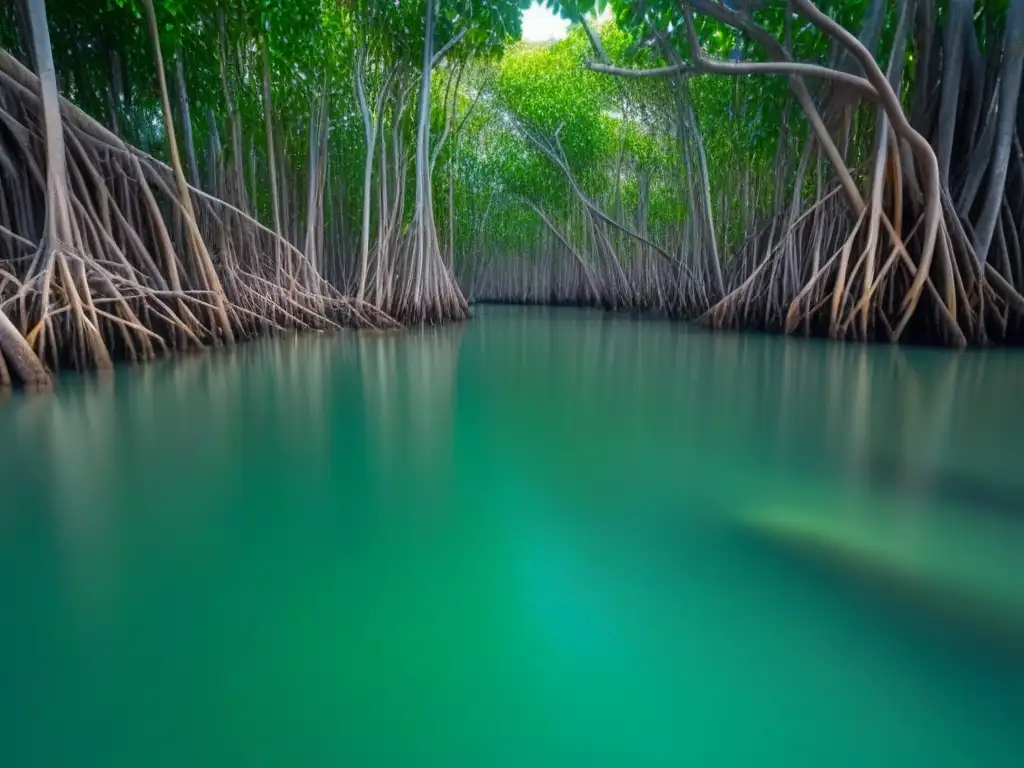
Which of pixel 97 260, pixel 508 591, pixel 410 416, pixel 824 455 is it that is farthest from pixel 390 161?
pixel 508 591

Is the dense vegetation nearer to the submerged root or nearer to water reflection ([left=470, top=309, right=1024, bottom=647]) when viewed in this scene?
the submerged root

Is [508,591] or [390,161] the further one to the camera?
[390,161]

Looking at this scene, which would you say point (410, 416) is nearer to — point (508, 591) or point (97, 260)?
point (508, 591)

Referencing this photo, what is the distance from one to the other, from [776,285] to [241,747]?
21.8 ft

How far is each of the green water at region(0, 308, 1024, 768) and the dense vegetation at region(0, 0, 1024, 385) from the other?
1901 millimetres

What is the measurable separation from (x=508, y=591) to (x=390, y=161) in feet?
29.0

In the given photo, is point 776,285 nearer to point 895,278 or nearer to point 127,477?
point 895,278

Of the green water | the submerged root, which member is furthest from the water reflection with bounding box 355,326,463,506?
the submerged root

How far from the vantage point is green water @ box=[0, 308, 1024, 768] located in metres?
0.78

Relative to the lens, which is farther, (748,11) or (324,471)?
(748,11)

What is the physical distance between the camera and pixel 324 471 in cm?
179

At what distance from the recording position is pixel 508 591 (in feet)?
3.69

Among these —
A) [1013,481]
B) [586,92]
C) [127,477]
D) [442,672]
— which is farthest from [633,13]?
[586,92]

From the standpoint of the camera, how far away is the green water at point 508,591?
78 centimetres
